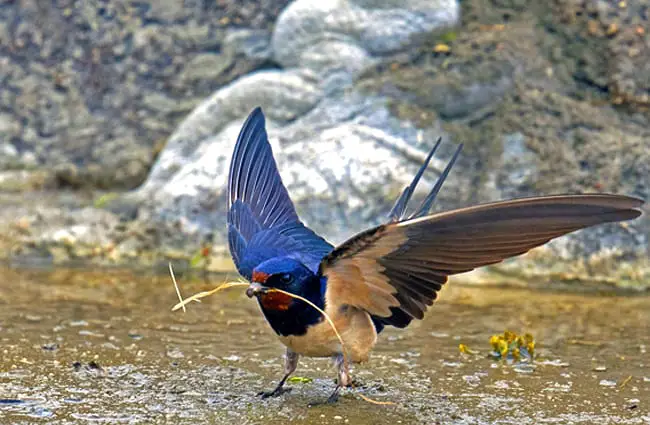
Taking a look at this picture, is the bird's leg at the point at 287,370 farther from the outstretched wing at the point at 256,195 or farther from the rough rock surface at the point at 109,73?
the rough rock surface at the point at 109,73

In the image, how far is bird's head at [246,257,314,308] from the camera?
119 inches

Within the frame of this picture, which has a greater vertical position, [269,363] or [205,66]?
[205,66]

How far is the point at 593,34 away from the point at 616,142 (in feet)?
2.96

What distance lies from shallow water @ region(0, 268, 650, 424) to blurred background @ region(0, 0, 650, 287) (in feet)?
2.12

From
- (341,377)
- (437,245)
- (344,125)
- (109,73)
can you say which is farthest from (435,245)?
(109,73)

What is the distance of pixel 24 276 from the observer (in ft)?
18.8

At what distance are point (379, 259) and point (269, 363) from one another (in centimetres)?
113

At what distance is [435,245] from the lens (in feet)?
9.61

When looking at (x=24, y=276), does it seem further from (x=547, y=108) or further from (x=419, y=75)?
(x=547, y=108)

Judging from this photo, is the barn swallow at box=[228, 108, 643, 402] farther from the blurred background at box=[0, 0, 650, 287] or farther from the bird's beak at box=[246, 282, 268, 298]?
the blurred background at box=[0, 0, 650, 287]

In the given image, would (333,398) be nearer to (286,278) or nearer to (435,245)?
(286,278)

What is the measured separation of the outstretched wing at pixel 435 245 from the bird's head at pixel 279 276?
7 cm

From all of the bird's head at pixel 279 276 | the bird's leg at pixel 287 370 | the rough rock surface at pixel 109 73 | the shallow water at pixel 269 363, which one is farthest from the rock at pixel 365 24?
the bird's head at pixel 279 276

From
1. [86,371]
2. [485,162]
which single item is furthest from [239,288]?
[86,371]
